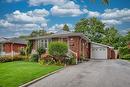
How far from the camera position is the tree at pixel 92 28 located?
66.3 meters

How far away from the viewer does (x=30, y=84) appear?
1132cm

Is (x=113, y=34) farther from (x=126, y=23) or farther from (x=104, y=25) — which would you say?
(x=126, y=23)

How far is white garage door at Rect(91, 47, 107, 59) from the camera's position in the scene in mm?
44812

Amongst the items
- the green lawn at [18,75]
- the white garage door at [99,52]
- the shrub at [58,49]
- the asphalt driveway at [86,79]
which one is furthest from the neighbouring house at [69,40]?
the asphalt driveway at [86,79]

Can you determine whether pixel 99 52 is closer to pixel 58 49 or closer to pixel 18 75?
pixel 58 49

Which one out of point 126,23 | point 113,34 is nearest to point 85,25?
point 113,34

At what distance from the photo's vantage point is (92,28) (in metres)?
66.6

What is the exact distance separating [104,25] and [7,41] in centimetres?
3881

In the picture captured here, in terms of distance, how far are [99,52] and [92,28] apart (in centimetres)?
2240

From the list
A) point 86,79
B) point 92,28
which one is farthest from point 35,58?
point 92,28

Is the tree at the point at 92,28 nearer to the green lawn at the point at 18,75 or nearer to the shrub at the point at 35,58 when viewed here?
the shrub at the point at 35,58

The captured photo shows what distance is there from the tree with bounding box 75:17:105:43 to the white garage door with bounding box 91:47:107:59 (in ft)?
68.6

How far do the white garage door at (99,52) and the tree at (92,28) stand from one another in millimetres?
20900

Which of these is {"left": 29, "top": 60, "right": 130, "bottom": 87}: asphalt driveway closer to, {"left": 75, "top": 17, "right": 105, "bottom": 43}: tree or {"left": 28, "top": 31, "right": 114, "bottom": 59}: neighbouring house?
{"left": 28, "top": 31, "right": 114, "bottom": 59}: neighbouring house
